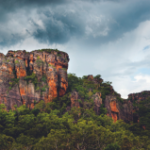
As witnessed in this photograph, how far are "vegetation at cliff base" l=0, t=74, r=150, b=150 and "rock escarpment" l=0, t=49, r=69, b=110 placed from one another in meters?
1.35

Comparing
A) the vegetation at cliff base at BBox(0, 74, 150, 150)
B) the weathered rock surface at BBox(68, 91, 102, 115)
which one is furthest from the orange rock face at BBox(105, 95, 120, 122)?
the weathered rock surface at BBox(68, 91, 102, 115)

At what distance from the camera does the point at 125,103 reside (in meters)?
47.5

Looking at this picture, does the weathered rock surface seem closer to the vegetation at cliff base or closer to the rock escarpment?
the vegetation at cliff base

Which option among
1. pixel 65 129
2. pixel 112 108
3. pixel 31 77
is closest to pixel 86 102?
pixel 112 108

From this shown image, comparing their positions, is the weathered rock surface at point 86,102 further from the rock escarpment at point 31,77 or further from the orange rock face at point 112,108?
the rock escarpment at point 31,77

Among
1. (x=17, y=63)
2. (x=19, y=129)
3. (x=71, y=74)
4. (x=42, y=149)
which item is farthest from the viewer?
(x=71, y=74)

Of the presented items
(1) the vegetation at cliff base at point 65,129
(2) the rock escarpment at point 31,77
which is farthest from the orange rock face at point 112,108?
(2) the rock escarpment at point 31,77

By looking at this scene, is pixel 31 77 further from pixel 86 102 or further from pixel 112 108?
pixel 112 108

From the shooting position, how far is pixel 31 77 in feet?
123

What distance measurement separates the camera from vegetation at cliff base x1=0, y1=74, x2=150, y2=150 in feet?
63.5

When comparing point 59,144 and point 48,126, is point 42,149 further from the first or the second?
point 48,126

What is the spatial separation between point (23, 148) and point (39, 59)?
27094mm

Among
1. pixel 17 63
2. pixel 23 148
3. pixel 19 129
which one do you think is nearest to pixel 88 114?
pixel 19 129

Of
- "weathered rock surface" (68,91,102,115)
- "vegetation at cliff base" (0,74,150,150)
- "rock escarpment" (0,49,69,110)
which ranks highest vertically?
"rock escarpment" (0,49,69,110)
